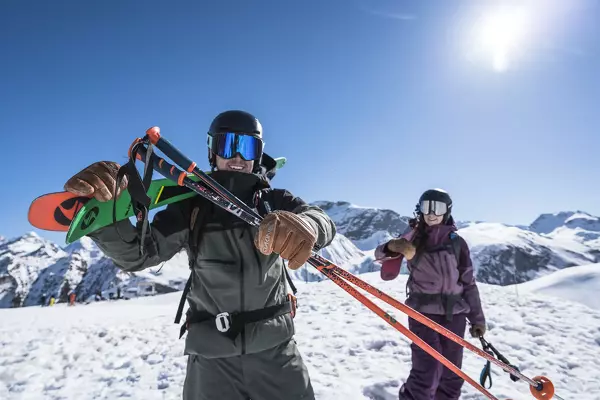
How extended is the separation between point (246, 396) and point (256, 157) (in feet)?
5.92

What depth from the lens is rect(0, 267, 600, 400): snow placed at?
5516mm

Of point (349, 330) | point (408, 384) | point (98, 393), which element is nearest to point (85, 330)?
point (98, 393)

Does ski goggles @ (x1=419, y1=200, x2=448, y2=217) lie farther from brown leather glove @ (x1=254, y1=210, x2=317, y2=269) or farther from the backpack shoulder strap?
brown leather glove @ (x1=254, y1=210, x2=317, y2=269)

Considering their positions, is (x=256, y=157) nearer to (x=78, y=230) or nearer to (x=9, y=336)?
(x=78, y=230)

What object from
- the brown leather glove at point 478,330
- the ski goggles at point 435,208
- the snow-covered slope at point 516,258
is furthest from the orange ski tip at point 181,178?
the snow-covered slope at point 516,258

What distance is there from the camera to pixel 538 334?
8234mm

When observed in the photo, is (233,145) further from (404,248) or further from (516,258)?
(516,258)

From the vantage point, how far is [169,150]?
1925 mm

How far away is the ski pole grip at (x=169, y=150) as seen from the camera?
1879mm

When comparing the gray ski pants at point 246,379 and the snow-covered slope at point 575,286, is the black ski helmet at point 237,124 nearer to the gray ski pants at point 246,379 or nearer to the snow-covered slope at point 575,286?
the gray ski pants at point 246,379

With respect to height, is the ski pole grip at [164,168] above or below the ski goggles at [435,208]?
below

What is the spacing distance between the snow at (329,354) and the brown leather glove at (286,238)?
4141 millimetres

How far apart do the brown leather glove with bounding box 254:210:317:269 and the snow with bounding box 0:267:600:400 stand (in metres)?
4.14

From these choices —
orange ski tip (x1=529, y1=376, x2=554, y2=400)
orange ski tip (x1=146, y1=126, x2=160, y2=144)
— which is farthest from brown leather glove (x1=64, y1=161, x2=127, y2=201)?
orange ski tip (x1=529, y1=376, x2=554, y2=400)
